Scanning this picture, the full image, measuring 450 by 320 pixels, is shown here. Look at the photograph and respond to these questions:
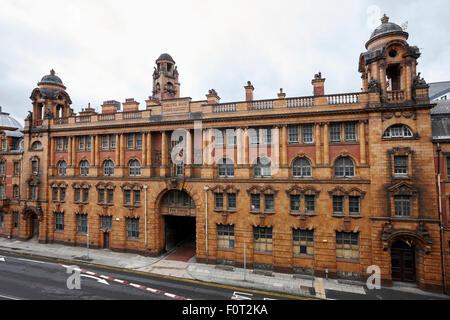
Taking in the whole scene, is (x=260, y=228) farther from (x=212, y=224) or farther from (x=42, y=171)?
(x=42, y=171)

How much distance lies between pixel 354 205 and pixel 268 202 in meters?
8.19

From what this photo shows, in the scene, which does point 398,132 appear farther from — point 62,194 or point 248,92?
point 62,194

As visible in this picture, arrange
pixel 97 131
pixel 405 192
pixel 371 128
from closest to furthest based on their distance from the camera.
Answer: pixel 405 192 < pixel 371 128 < pixel 97 131

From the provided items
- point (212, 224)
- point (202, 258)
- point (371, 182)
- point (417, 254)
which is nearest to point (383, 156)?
point (371, 182)

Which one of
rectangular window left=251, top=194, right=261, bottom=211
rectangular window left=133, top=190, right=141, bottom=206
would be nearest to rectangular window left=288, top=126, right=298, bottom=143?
rectangular window left=251, top=194, right=261, bottom=211

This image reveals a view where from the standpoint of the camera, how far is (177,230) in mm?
32750

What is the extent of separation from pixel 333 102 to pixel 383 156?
22.6 feet

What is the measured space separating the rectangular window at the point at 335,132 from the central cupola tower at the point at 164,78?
30.1m

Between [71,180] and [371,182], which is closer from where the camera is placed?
[371,182]

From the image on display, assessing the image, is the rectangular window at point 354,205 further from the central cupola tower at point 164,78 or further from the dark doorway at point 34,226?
Result: the dark doorway at point 34,226

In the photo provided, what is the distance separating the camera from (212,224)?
1040 inches

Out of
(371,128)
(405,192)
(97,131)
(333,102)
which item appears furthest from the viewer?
(97,131)

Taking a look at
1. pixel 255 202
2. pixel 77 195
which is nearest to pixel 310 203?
pixel 255 202

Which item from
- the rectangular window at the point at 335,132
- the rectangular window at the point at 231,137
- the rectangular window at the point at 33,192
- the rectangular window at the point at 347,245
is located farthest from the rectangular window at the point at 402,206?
the rectangular window at the point at 33,192
